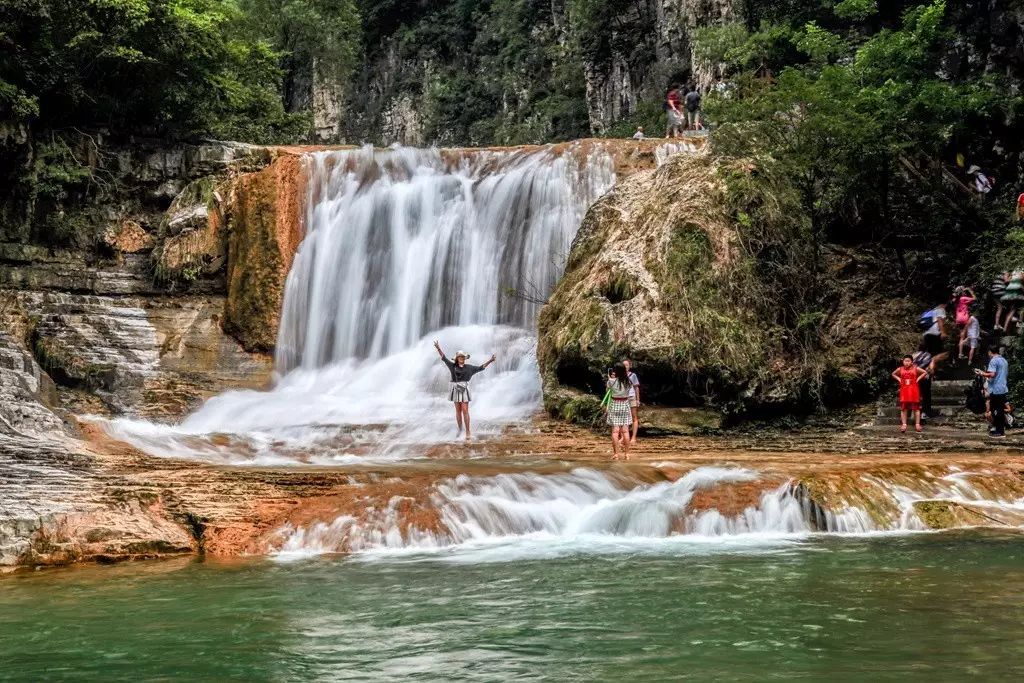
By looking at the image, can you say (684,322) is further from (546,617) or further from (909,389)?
(546,617)

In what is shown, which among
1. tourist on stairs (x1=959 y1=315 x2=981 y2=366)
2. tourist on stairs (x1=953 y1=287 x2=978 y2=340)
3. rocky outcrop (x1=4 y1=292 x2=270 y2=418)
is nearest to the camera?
tourist on stairs (x1=959 y1=315 x2=981 y2=366)

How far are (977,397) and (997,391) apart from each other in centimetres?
139

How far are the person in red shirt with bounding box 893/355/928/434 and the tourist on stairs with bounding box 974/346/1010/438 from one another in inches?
36.0

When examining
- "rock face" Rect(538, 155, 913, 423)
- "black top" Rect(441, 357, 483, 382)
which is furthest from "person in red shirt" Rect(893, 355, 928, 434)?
"black top" Rect(441, 357, 483, 382)

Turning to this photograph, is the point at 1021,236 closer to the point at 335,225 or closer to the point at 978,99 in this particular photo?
the point at 978,99

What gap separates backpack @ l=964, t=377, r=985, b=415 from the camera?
52.7 ft

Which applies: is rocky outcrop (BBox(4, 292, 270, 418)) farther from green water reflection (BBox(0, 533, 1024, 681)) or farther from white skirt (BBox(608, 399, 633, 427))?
green water reflection (BBox(0, 533, 1024, 681))

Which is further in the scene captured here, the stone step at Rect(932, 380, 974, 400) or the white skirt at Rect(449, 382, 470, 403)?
the stone step at Rect(932, 380, 974, 400)

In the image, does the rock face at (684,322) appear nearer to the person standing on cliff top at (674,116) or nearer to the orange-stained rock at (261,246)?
the orange-stained rock at (261,246)

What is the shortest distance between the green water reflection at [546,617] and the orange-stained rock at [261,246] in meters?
13.9

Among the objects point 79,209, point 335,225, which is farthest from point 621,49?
point 79,209

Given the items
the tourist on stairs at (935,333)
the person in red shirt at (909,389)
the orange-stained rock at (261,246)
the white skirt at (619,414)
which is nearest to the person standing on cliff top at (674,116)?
the orange-stained rock at (261,246)

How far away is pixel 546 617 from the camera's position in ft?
23.7

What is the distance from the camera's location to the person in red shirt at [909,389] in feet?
51.6
